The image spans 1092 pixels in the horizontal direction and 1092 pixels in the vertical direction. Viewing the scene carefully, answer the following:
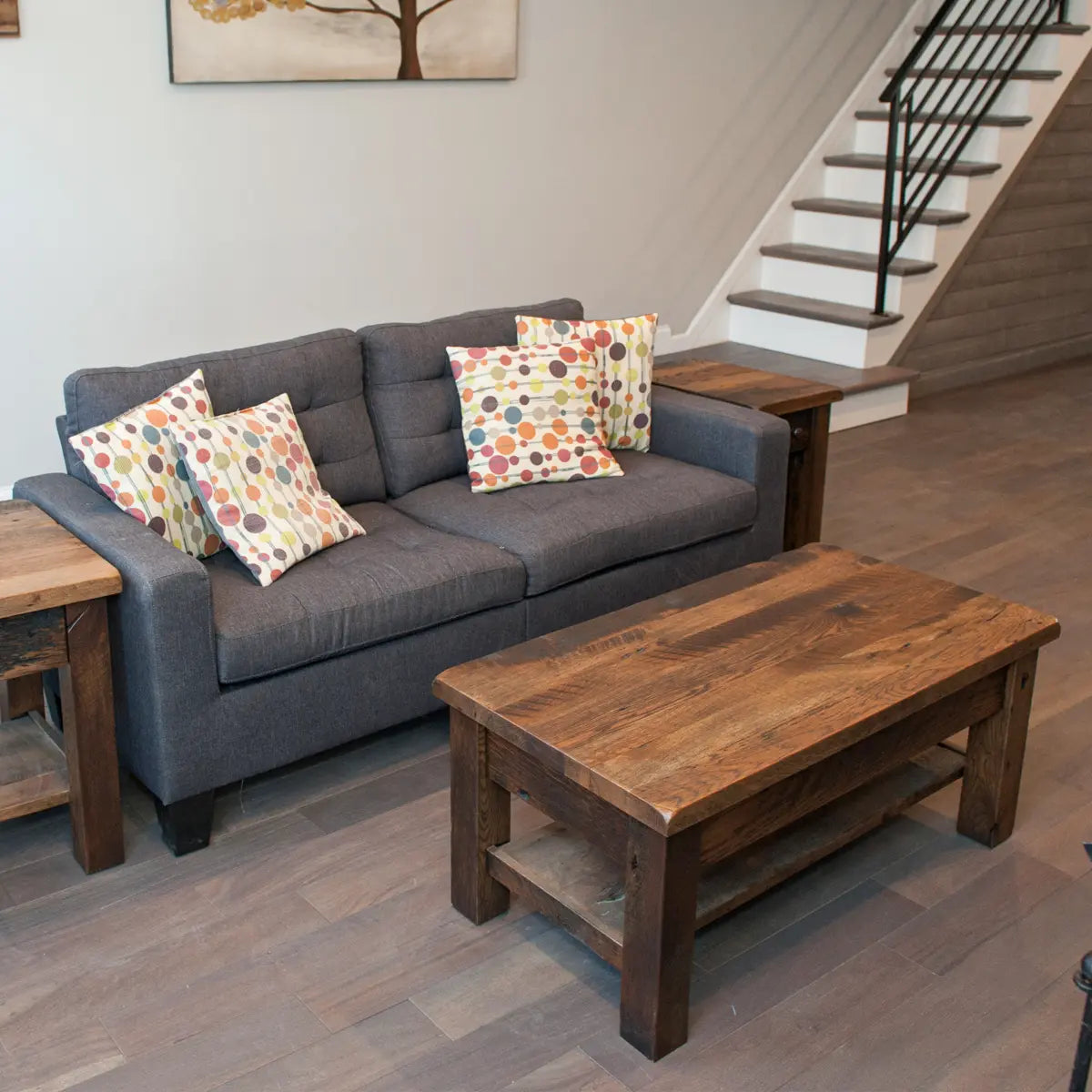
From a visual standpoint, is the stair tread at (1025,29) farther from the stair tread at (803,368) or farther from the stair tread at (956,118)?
the stair tread at (803,368)

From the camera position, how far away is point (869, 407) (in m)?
5.78

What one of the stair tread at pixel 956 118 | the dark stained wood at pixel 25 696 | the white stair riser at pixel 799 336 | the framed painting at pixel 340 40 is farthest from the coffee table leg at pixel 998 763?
the stair tread at pixel 956 118

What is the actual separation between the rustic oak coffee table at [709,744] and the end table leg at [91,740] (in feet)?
2.13

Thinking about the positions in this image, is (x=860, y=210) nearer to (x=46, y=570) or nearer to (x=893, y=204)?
(x=893, y=204)

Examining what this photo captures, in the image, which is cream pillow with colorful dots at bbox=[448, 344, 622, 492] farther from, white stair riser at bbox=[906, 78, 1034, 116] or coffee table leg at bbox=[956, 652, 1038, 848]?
white stair riser at bbox=[906, 78, 1034, 116]

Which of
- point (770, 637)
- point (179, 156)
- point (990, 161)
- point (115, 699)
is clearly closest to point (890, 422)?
point (990, 161)

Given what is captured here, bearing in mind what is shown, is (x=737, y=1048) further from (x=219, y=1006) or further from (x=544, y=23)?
(x=544, y=23)

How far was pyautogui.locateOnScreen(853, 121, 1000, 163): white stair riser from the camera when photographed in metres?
6.04

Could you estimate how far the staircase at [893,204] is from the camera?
19.1 ft

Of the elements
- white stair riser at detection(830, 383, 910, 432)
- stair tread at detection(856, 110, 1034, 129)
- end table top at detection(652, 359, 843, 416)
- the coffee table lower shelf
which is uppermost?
stair tread at detection(856, 110, 1034, 129)

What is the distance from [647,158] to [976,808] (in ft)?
11.8

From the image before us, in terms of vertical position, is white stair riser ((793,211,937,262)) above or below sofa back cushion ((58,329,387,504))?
above

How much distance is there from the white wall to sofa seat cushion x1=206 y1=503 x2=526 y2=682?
164 cm

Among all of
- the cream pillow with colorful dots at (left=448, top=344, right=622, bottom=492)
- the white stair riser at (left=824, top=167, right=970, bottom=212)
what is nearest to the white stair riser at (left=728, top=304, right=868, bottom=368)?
the white stair riser at (left=824, top=167, right=970, bottom=212)
